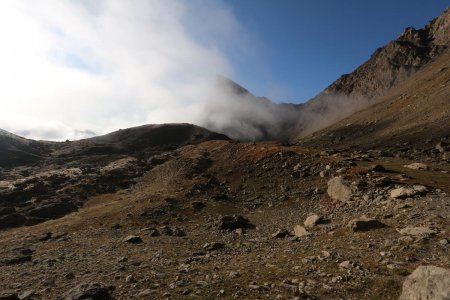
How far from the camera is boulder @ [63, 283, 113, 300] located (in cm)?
2239

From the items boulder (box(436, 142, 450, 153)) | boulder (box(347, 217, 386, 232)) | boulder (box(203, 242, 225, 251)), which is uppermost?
boulder (box(436, 142, 450, 153))

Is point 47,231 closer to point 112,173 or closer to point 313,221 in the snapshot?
point 313,221

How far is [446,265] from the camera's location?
20922 mm

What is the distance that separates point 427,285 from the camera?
17.5 metres

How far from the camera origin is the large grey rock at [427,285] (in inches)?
664

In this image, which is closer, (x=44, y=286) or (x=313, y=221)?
(x=44, y=286)

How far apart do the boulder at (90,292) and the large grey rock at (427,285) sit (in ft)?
53.2

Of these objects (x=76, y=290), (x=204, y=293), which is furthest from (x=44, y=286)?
(x=204, y=293)

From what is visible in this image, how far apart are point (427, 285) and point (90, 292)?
59.0 ft

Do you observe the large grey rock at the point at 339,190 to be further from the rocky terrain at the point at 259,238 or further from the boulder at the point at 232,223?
the boulder at the point at 232,223

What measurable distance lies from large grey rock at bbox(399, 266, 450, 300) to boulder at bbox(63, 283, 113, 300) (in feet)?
53.2

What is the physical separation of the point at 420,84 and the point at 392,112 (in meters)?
44.1

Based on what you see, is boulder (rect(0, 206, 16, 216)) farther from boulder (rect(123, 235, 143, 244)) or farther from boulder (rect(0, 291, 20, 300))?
boulder (rect(0, 291, 20, 300))

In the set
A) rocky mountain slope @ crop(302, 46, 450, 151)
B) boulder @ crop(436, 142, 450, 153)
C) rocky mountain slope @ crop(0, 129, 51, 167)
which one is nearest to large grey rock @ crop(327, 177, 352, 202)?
boulder @ crop(436, 142, 450, 153)
